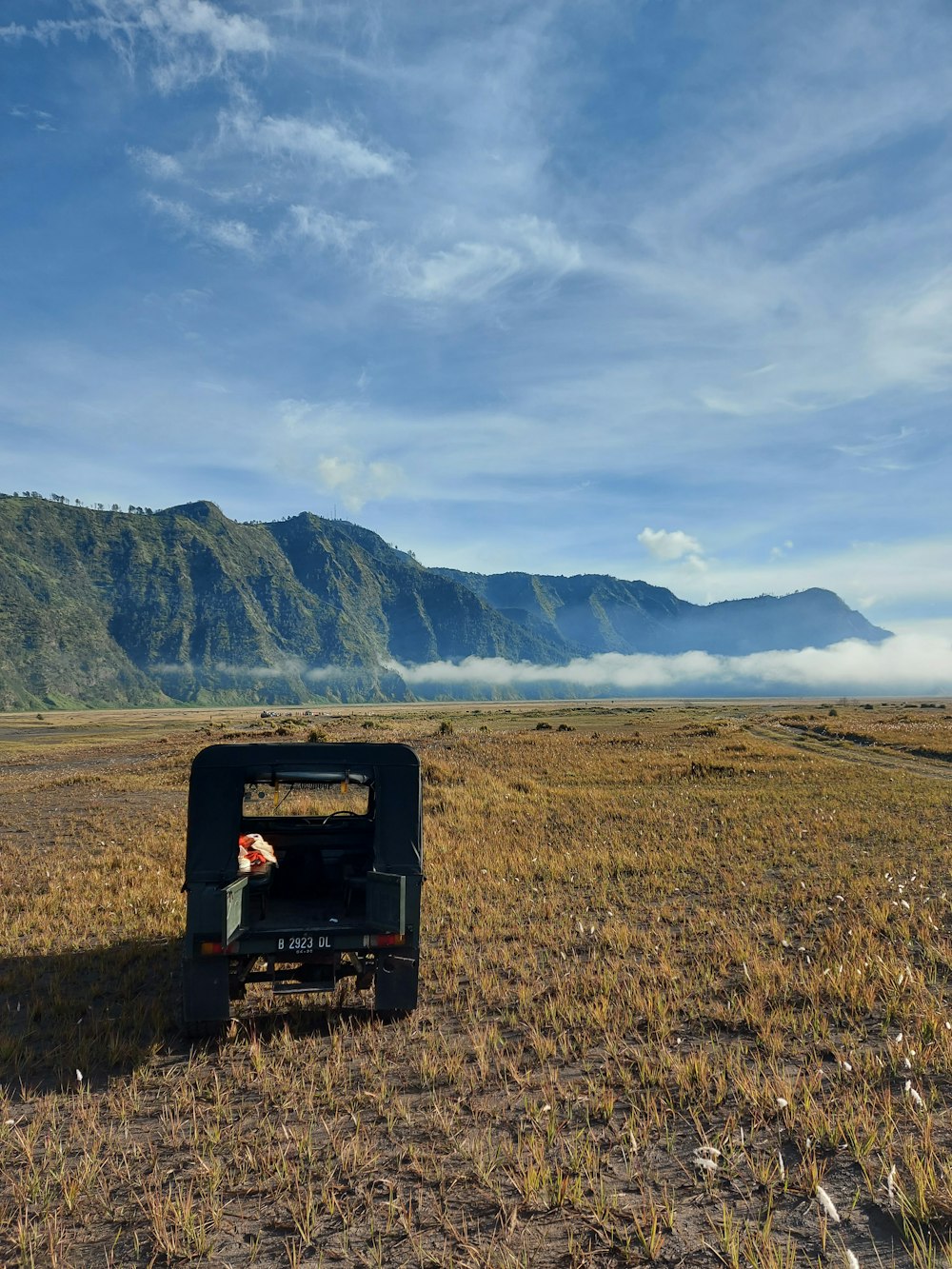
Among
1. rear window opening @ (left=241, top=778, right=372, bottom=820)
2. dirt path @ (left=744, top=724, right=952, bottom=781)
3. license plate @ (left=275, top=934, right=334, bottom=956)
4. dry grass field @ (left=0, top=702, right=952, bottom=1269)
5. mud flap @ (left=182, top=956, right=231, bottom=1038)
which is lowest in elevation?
dirt path @ (left=744, top=724, right=952, bottom=781)

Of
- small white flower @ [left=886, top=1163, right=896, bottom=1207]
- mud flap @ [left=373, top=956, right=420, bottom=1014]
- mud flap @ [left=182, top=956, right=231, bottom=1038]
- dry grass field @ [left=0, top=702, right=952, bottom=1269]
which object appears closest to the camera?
small white flower @ [left=886, top=1163, right=896, bottom=1207]

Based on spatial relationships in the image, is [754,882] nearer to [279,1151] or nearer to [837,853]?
[837,853]

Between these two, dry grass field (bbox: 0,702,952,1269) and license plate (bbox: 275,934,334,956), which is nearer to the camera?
dry grass field (bbox: 0,702,952,1269)

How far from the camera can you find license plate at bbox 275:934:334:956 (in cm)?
669

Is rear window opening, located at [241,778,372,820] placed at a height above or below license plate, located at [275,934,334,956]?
below

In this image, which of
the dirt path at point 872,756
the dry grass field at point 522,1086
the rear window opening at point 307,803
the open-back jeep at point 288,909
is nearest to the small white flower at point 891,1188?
the dry grass field at point 522,1086

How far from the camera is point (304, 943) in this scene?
6.73m

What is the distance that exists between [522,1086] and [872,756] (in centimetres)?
4323

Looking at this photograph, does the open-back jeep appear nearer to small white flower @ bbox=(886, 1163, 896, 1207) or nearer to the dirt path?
small white flower @ bbox=(886, 1163, 896, 1207)

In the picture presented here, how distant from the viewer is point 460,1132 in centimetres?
521

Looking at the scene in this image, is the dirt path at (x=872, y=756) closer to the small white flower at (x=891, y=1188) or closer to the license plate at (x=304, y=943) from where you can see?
the small white flower at (x=891, y=1188)

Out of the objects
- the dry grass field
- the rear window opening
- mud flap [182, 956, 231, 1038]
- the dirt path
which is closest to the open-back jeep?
mud flap [182, 956, 231, 1038]

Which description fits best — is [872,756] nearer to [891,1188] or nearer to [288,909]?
[288,909]

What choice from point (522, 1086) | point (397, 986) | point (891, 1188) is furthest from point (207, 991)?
point (891, 1188)
